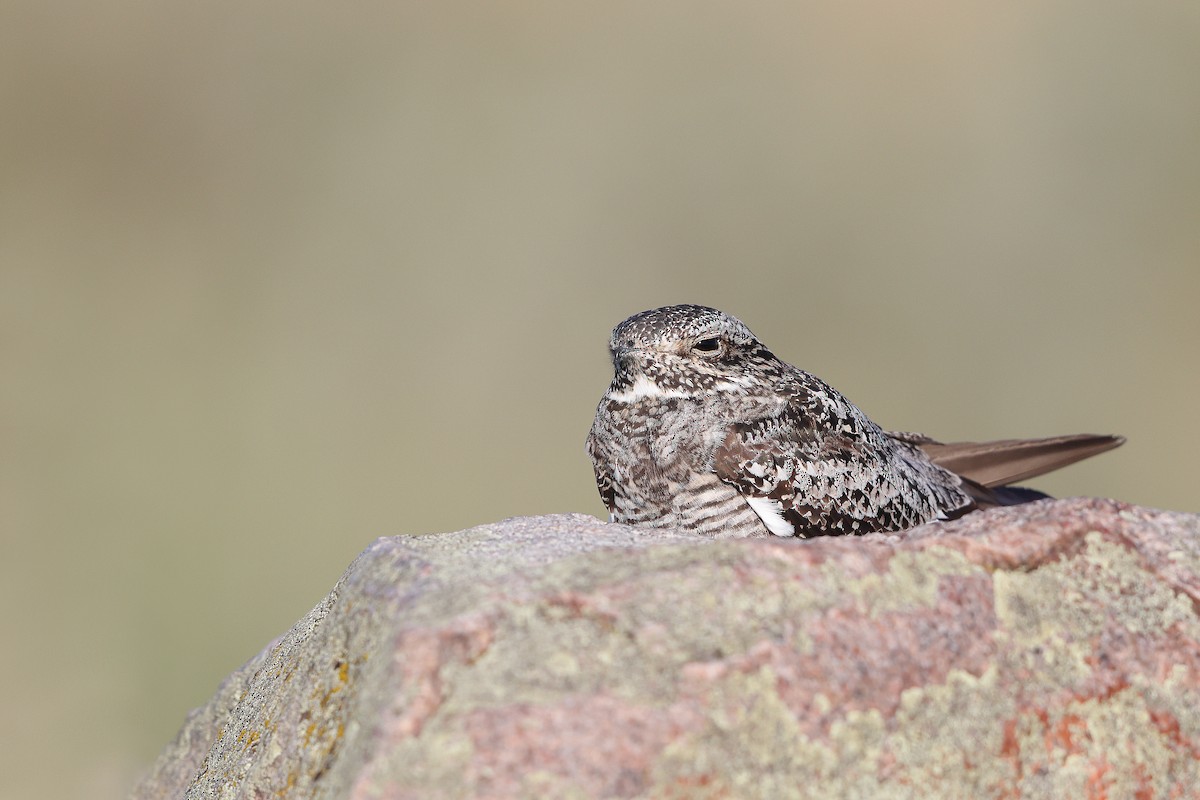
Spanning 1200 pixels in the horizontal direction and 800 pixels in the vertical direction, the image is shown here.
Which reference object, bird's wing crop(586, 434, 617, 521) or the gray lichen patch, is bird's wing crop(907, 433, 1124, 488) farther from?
the gray lichen patch

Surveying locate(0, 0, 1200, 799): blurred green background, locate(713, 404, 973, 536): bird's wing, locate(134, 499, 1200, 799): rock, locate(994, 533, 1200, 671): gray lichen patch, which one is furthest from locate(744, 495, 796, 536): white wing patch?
locate(0, 0, 1200, 799): blurred green background

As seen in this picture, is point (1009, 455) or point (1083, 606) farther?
point (1009, 455)

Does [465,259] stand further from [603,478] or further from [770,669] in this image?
[770,669]

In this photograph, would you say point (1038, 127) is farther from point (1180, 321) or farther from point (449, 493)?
point (449, 493)

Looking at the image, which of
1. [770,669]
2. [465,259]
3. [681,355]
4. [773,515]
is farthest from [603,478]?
[465,259]

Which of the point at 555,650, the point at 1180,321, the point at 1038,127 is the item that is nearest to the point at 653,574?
the point at 555,650

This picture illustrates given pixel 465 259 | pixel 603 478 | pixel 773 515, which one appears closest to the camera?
pixel 773 515
